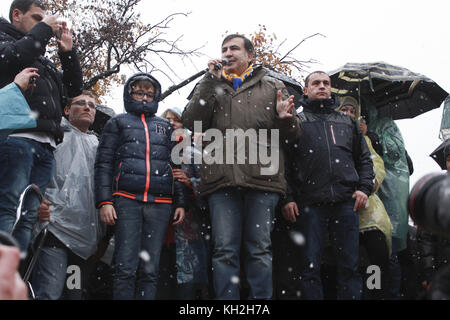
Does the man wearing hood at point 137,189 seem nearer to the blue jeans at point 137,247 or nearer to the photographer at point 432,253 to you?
the blue jeans at point 137,247

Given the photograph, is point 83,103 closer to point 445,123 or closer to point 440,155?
point 440,155

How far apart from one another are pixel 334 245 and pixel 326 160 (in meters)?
0.73

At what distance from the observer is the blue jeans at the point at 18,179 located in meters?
2.95

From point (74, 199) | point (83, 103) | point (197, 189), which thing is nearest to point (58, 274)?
point (74, 199)

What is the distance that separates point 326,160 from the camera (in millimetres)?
4023

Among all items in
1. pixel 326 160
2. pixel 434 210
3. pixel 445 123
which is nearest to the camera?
pixel 434 210

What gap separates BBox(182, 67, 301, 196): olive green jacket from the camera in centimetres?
350

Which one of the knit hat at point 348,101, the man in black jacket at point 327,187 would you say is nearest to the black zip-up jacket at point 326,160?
the man in black jacket at point 327,187

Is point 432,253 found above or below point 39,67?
below

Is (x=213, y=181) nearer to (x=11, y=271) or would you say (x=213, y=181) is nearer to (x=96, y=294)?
(x=96, y=294)

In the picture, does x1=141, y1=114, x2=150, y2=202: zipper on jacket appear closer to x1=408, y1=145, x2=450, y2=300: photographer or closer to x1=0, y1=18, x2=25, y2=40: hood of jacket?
x1=0, y1=18, x2=25, y2=40: hood of jacket

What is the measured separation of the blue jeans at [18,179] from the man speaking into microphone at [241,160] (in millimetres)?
1234
